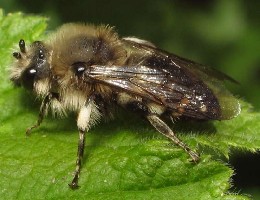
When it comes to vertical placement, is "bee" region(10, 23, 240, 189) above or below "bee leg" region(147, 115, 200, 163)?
above

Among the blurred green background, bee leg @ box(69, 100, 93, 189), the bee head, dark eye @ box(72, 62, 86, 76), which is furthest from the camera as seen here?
the blurred green background

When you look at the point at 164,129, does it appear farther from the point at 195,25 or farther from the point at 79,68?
the point at 195,25

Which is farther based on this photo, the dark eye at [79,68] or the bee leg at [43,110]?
the bee leg at [43,110]

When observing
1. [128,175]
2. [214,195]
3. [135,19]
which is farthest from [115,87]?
[135,19]

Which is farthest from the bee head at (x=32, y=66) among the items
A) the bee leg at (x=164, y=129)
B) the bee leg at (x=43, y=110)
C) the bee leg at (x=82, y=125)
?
the bee leg at (x=164, y=129)

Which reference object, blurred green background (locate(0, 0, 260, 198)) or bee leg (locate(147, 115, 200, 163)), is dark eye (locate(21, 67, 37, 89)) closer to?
bee leg (locate(147, 115, 200, 163))

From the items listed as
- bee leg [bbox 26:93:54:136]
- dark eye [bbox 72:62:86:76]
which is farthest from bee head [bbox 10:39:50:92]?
dark eye [bbox 72:62:86:76]

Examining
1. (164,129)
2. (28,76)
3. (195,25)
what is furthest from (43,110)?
(195,25)

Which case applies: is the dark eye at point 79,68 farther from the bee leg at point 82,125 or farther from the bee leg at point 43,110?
the bee leg at point 43,110
